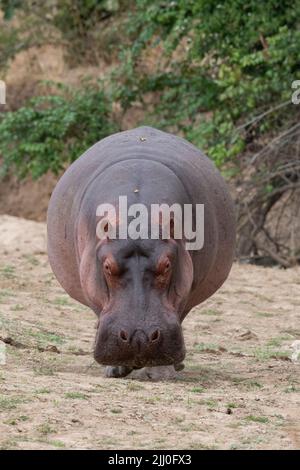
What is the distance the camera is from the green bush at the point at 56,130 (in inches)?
506

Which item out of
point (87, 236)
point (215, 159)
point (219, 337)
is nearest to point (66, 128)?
point (215, 159)

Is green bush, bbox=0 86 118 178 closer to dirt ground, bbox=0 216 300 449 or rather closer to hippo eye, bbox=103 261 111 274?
dirt ground, bbox=0 216 300 449

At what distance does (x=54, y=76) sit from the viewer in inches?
645

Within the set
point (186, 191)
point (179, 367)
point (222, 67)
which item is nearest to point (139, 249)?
point (186, 191)

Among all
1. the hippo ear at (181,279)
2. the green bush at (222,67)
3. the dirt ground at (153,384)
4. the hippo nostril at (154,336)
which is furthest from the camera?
the green bush at (222,67)

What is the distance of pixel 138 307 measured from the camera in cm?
502

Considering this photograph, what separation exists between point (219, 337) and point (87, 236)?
2.25 metres

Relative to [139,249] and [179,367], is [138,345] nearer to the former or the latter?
[139,249]

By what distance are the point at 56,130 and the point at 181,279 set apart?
7.72 metres

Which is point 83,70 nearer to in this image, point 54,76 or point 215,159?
point 54,76

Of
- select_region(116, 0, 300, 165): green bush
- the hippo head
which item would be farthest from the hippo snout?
select_region(116, 0, 300, 165): green bush

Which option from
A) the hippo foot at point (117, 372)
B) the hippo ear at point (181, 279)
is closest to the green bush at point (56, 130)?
the hippo foot at point (117, 372)

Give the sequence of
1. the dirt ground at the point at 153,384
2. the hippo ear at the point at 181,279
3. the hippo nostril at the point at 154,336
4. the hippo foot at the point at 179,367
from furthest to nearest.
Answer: the hippo foot at the point at 179,367
the hippo ear at the point at 181,279
the hippo nostril at the point at 154,336
the dirt ground at the point at 153,384

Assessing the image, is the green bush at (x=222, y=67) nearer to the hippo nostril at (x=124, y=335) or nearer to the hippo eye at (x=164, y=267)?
the hippo eye at (x=164, y=267)
